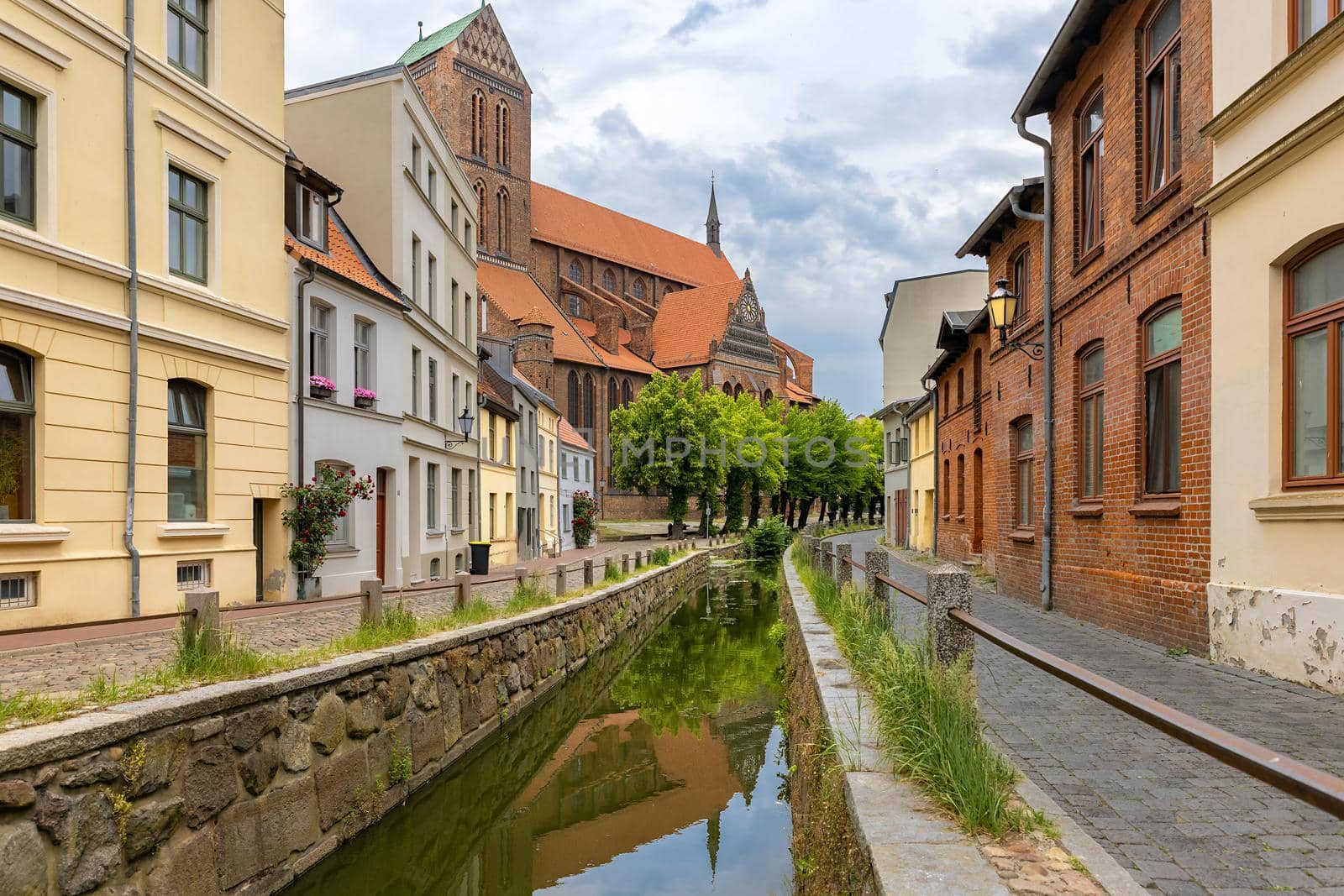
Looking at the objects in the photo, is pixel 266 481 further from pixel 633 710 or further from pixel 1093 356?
pixel 1093 356

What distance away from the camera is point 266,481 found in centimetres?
1394

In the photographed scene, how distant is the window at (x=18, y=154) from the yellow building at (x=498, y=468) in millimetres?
16998

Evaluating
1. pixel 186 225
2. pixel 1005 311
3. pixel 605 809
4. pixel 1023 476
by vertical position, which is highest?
pixel 186 225

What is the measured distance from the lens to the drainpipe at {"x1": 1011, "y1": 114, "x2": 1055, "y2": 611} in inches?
503

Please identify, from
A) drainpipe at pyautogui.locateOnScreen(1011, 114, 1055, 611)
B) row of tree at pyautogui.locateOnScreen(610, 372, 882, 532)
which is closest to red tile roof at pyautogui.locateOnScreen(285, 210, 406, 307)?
drainpipe at pyautogui.locateOnScreen(1011, 114, 1055, 611)

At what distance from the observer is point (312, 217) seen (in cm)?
1667

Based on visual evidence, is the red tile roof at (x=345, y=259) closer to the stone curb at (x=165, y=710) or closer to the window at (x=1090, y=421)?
the stone curb at (x=165, y=710)

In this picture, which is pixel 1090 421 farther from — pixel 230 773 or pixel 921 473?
pixel 921 473

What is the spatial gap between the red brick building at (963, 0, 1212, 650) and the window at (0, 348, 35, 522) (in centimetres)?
1118

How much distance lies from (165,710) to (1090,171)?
12041 mm

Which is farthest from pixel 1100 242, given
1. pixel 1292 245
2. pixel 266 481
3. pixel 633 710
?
pixel 266 481

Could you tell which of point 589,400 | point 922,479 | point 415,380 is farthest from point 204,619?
point 589,400

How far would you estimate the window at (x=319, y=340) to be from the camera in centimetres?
1559

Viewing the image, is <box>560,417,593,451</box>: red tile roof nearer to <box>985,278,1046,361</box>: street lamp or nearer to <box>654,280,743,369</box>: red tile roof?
<box>654,280,743,369</box>: red tile roof
